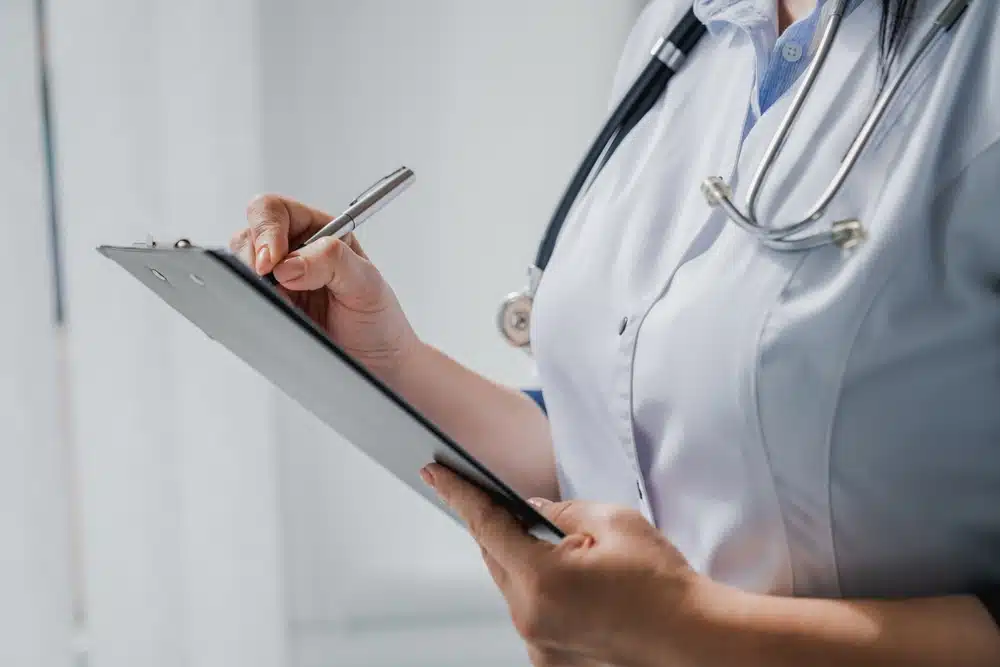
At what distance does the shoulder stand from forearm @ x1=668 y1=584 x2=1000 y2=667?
0.46 meters

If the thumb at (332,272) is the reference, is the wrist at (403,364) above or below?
below

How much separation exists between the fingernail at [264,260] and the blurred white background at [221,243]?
0.54 meters

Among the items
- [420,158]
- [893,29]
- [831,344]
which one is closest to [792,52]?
[893,29]

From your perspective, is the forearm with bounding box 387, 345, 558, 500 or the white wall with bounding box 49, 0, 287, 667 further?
the white wall with bounding box 49, 0, 287, 667

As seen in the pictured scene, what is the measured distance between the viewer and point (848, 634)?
0.52 metres

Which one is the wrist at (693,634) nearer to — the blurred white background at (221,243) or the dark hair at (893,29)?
the dark hair at (893,29)

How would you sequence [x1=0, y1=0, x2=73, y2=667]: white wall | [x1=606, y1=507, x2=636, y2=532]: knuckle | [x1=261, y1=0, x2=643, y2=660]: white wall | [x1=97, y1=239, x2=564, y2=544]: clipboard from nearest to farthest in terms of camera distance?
1. [x1=97, y1=239, x2=564, y2=544]: clipboard
2. [x1=606, y1=507, x2=636, y2=532]: knuckle
3. [x1=0, y1=0, x2=73, y2=667]: white wall
4. [x1=261, y1=0, x2=643, y2=660]: white wall

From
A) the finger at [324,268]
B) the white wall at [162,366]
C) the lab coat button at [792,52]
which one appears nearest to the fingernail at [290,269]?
the finger at [324,268]

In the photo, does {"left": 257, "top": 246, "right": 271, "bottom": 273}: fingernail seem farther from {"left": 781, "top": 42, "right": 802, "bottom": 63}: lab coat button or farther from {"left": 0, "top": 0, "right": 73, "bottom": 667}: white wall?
{"left": 0, "top": 0, "right": 73, "bottom": 667}: white wall

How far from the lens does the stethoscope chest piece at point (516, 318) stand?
0.83 m

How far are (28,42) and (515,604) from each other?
37.8 inches

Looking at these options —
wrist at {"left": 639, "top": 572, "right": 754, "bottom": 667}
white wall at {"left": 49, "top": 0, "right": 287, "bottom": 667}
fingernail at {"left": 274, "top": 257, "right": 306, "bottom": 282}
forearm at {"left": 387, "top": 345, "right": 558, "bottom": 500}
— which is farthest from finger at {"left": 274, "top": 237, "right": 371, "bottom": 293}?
white wall at {"left": 49, "top": 0, "right": 287, "bottom": 667}

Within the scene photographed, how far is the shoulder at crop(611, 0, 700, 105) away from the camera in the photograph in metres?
0.79

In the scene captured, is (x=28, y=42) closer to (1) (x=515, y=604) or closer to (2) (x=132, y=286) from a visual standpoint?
(2) (x=132, y=286)
